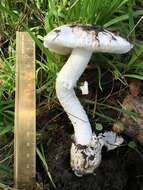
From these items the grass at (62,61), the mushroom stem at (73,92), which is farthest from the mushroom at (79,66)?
the grass at (62,61)

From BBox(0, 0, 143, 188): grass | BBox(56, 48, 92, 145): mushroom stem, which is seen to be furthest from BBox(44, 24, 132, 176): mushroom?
BBox(0, 0, 143, 188): grass

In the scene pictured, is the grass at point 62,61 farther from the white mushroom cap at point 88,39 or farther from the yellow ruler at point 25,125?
the white mushroom cap at point 88,39

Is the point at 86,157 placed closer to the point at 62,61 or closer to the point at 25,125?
the point at 25,125

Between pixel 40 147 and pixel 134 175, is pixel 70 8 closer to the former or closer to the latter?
pixel 40 147

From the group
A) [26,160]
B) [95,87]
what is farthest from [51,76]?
[26,160]

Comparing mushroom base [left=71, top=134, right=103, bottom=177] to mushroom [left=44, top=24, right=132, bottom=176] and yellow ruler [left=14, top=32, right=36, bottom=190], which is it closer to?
mushroom [left=44, top=24, right=132, bottom=176]

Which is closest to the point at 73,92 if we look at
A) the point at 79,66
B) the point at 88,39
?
the point at 79,66
